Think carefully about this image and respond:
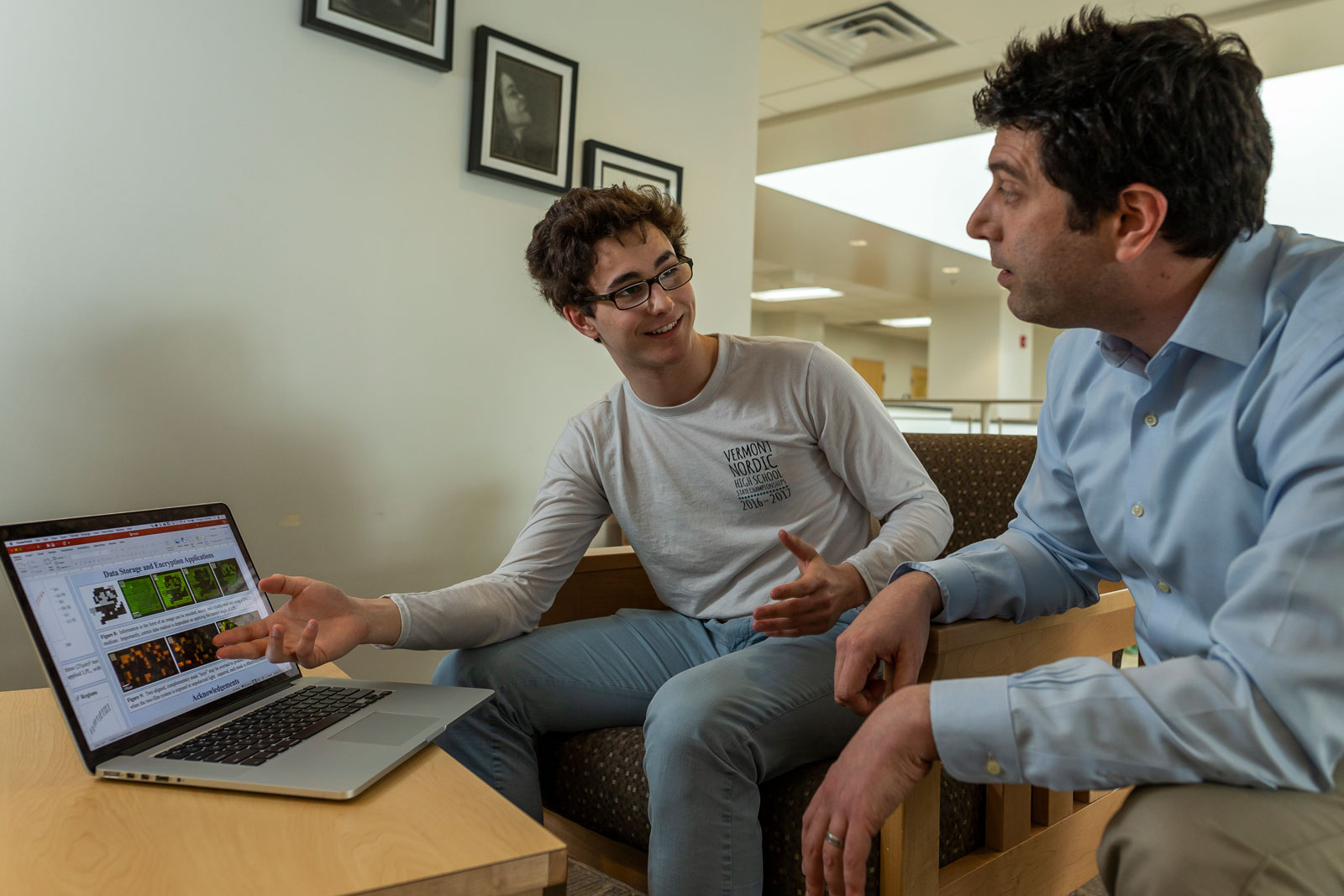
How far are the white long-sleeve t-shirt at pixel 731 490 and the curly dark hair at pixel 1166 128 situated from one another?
625 millimetres

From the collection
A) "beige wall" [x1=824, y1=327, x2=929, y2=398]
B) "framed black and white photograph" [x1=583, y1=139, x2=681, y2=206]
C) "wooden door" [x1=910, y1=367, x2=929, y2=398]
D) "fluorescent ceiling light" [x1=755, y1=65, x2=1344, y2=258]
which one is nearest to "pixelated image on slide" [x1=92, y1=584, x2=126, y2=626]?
"framed black and white photograph" [x1=583, y1=139, x2=681, y2=206]

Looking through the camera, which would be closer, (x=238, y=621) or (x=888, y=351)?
(x=238, y=621)

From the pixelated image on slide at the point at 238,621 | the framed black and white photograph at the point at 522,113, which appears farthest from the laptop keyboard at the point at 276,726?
the framed black and white photograph at the point at 522,113

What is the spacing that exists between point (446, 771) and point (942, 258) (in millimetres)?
Answer: 8314

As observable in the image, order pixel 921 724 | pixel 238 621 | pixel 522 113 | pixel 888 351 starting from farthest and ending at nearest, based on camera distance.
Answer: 1. pixel 888 351
2. pixel 522 113
3. pixel 238 621
4. pixel 921 724

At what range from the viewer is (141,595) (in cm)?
109

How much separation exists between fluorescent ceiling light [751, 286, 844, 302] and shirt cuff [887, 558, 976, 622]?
33.0 feet

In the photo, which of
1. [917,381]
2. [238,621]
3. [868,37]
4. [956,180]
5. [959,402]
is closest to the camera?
[238,621]

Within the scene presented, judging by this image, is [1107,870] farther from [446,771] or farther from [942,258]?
[942,258]

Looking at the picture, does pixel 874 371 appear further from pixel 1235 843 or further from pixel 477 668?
pixel 1235 843

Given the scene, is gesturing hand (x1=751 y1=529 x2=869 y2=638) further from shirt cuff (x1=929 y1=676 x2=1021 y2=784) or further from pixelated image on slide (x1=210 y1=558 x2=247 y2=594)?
pixelated image on slide (x1=210 y1=558 x2=247 y2=594)

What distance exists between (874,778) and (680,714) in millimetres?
351

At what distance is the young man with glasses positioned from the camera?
1.30 meters

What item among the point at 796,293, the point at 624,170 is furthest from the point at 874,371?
the point at 624,170
